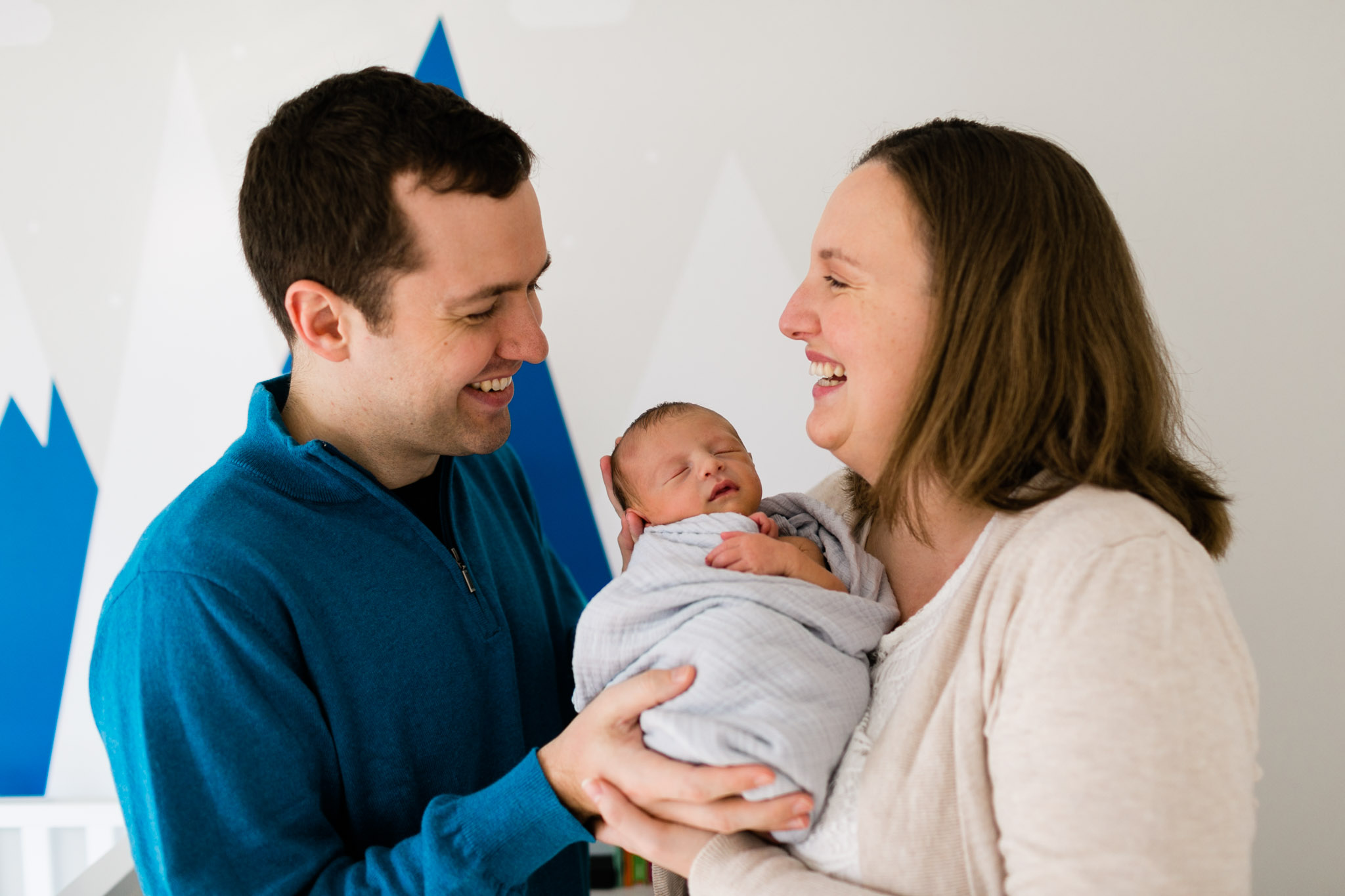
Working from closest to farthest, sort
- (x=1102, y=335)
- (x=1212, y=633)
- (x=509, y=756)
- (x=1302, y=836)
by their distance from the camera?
(x=1212, y=633) → (x=1102, y=335) → (x=509, y=756) → (x=1302, y=836)

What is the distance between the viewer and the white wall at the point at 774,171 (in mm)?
1905

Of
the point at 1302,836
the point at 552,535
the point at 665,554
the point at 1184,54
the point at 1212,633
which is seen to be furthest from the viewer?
the point at 552,535

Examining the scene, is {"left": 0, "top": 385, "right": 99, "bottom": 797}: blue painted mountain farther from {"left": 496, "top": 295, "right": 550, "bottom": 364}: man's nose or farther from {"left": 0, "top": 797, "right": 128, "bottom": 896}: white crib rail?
{"left": 496, "top": 295, "right": 550, "bottom": 364}: man's nose

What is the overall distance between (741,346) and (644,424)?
24.9 inches

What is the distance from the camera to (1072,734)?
3.00 feet

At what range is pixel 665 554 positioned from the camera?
51.5 inches

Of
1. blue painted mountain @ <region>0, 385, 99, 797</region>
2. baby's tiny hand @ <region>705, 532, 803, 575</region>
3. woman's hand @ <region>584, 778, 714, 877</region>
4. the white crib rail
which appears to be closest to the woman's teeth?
baby's tiny hand @ <region>705, 532, 803, 575</region>

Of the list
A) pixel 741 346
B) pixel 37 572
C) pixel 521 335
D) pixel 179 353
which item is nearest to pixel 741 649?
pixel 521 335

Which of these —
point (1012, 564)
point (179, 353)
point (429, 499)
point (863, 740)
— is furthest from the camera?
point (179, 353)

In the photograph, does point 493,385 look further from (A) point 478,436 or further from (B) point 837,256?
(B) point 837,256

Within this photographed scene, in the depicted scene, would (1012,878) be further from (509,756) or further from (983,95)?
(983,95)

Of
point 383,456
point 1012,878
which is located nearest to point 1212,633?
point 1012,878

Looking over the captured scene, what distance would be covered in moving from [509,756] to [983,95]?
1.62 meters

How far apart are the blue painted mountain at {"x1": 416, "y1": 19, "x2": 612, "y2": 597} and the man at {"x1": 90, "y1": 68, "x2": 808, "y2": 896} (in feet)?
2.10
